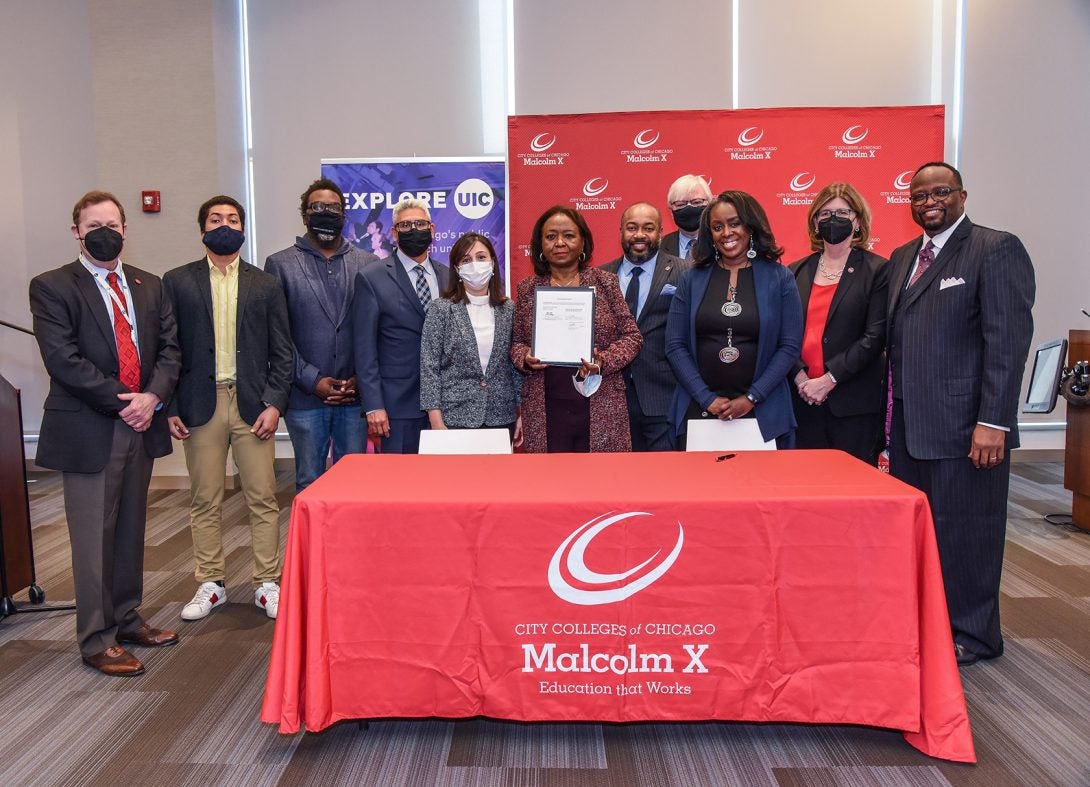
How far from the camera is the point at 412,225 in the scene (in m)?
3.37

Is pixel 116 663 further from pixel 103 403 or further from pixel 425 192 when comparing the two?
pixel 425 192

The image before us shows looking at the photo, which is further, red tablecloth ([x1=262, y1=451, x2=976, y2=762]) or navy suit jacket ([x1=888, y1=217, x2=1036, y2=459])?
navy suit jacket ([x1=888, y1=217, x2=1036, y2=459])

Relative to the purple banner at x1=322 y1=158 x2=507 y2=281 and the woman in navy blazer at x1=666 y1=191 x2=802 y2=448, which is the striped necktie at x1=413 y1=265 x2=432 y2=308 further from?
the purple banner at x1=322 y1=158 x2=507 y2=281

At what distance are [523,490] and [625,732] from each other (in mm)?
796

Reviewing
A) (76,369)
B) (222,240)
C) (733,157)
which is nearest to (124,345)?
(76,369)

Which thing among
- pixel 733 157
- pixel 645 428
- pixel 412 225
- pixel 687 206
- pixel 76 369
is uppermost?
pixel 733 157

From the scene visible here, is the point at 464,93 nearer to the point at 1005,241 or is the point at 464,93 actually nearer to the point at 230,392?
the point at 230,392

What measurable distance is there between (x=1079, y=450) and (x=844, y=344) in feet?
7.70

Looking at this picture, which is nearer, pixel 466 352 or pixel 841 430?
pixel 466 352

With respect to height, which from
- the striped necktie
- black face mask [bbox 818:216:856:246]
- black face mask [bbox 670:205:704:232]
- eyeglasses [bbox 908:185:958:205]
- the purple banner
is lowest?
the striped necktie

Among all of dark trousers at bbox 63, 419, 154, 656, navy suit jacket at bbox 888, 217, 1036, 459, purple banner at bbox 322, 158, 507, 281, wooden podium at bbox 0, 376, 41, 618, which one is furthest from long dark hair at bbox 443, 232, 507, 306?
purple banner at bbox 322, 158, 507, 281

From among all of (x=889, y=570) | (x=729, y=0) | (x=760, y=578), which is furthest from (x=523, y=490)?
(x=729, y=0)

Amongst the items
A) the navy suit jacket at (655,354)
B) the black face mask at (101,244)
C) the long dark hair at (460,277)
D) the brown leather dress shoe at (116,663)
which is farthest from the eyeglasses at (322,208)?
the brown leather dress shoe at (116,663)

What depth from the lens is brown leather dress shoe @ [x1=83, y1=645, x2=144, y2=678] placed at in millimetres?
2746
